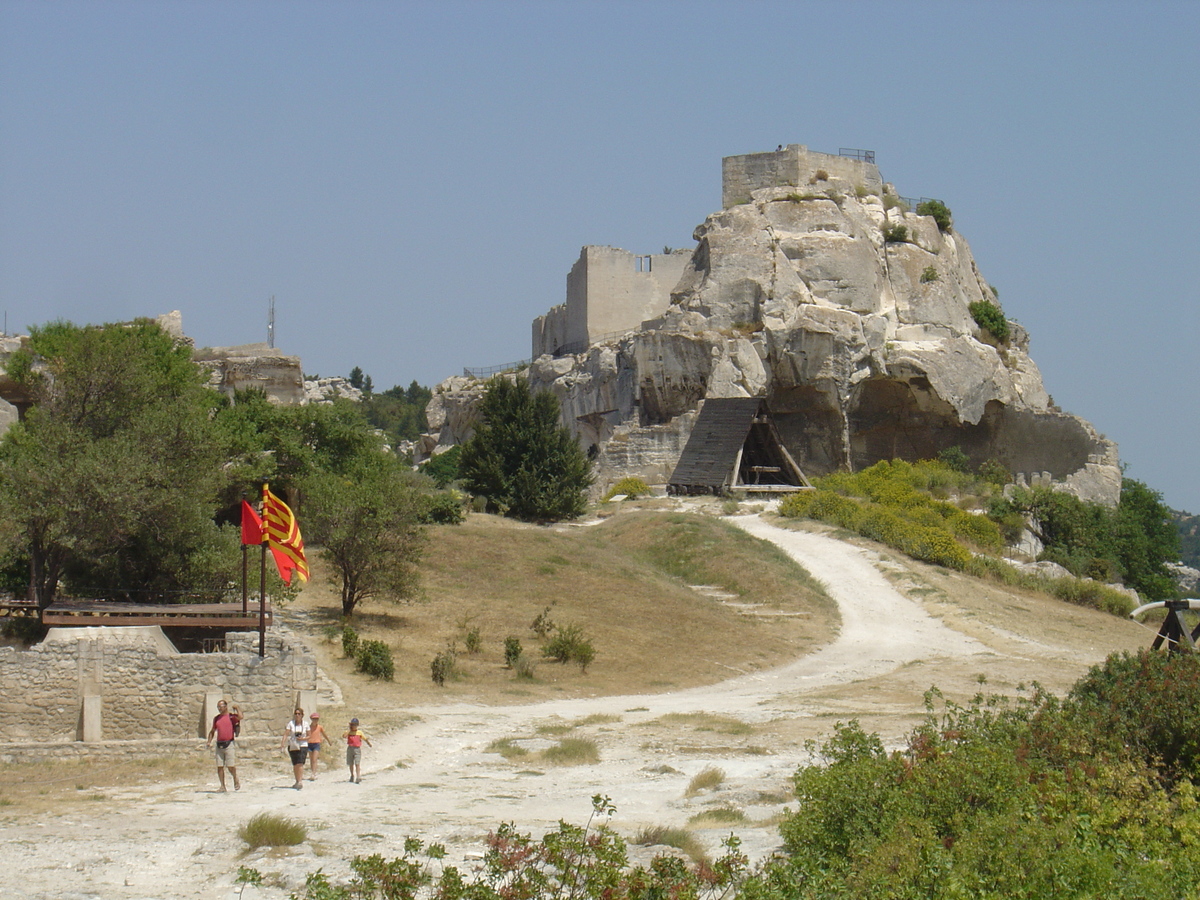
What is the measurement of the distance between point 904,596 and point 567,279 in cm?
3620

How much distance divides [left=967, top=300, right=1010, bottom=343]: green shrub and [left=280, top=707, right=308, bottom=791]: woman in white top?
4563cm

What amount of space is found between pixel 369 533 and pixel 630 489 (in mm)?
20610

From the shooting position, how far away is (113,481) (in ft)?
63.5

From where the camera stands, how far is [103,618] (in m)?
17.1

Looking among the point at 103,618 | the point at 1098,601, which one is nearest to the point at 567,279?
the point at 1098,601

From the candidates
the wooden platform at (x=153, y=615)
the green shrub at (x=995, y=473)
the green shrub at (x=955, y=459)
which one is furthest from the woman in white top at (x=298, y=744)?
the green shrub at (x=955, y=459)

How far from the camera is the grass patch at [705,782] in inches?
493

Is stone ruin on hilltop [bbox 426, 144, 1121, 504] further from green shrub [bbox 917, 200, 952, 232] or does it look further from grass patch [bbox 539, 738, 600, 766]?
grass patch [bbox 539, 738, 600, 766]

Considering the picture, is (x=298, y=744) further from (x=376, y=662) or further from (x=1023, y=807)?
(x=1023, y=807)

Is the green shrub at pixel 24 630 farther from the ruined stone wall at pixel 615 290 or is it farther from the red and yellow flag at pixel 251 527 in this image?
the ruined stone wall at pixel 615 290

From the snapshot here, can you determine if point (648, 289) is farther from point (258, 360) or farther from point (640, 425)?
point (258, 360)

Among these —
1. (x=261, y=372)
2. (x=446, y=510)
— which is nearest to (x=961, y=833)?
(x=446, y=510)

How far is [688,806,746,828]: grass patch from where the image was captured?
11.0 m

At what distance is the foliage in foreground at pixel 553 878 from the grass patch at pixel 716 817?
2.51 metres
